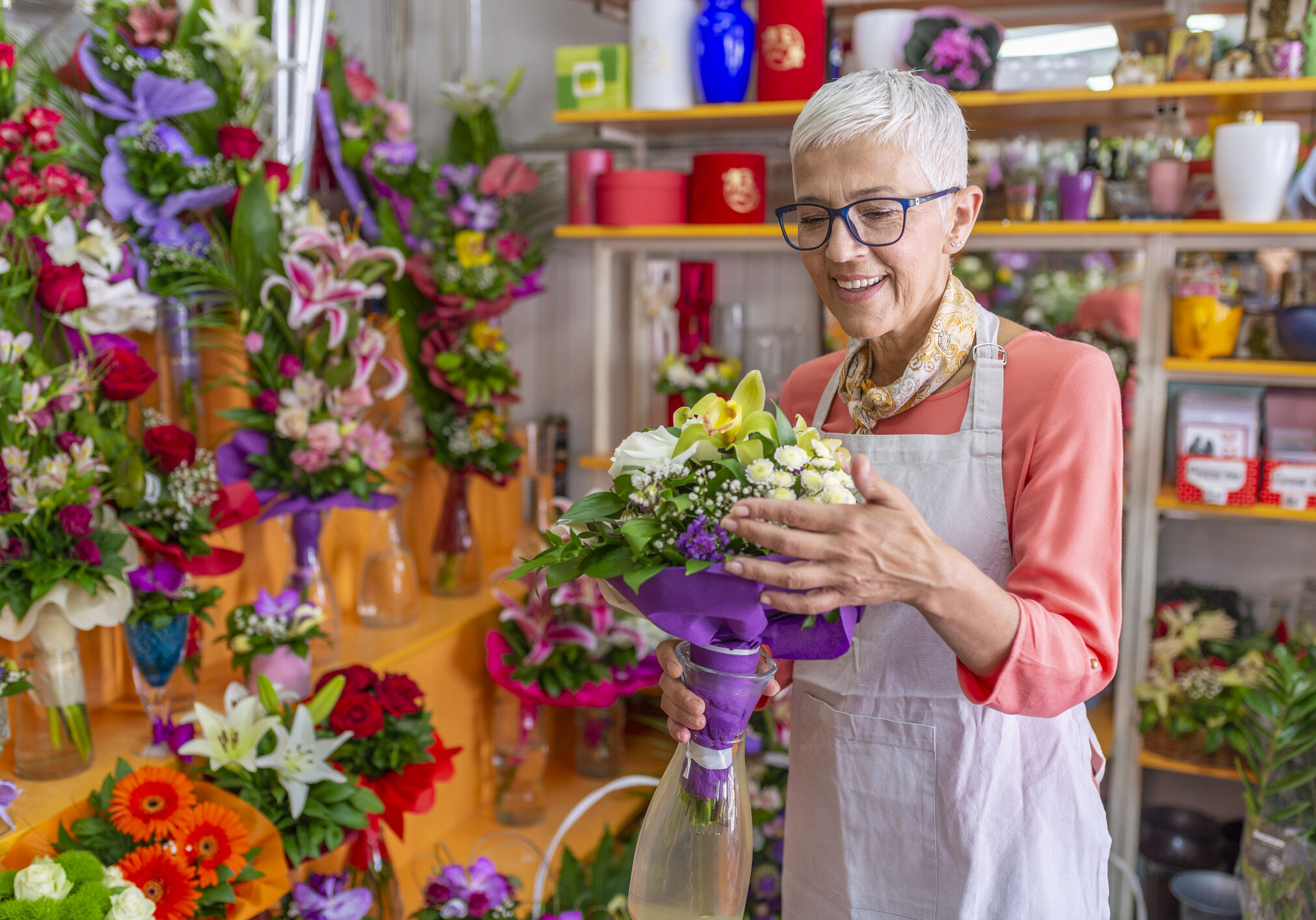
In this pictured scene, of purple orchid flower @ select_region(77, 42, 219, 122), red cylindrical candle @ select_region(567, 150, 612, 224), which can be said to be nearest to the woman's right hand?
purple orchid flower @ select_region(77, 42, 219, 122)

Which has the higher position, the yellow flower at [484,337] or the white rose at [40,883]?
the yellow flower at [484,337]

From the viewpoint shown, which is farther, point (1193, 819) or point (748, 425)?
point (1193, 819)

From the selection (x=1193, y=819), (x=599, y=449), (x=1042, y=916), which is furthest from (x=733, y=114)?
(x=1193, y=819)

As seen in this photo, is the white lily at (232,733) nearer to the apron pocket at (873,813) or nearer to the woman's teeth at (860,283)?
the apron pocket at (873,813)

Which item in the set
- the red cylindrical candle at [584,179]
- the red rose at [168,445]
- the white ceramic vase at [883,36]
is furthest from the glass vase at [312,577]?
the white ceramic vase at [883,36]

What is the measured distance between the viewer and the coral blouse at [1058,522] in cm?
97

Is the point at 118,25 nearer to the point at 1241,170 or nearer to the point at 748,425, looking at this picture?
the point at 748,425

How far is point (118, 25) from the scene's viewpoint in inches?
74.1

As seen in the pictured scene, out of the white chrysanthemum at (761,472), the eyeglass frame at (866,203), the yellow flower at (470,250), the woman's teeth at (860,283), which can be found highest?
the yellow flower at (470,250)

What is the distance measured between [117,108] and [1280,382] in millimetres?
2432

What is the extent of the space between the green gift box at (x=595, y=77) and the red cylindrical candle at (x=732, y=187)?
25cm

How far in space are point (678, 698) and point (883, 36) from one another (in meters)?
1.70

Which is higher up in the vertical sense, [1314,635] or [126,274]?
[126,274]

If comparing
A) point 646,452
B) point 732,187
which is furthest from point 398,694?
point 732,187
